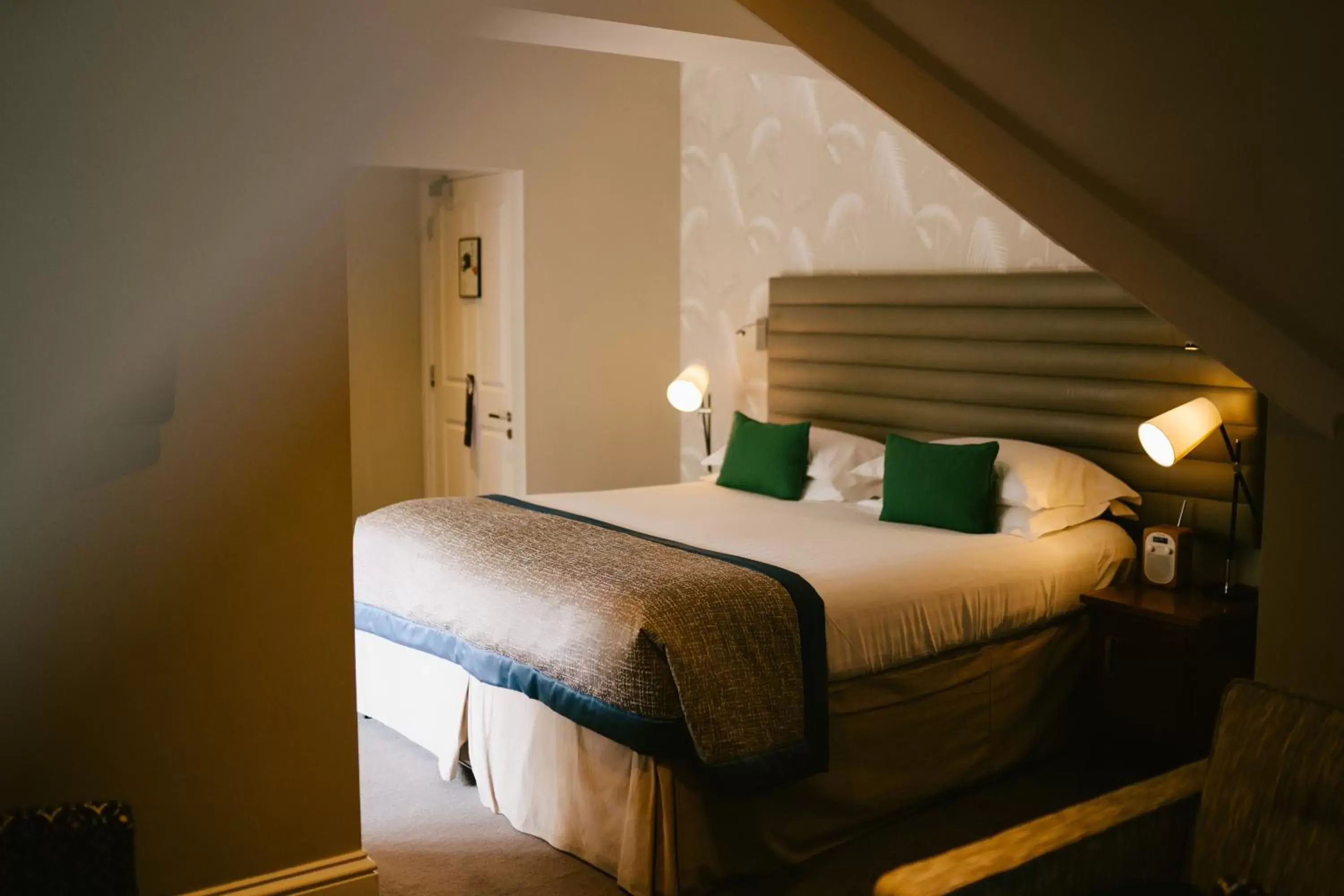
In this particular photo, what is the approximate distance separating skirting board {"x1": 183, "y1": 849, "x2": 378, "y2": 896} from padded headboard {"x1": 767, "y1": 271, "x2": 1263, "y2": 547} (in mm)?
2741

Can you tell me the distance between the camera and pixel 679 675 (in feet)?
9.71

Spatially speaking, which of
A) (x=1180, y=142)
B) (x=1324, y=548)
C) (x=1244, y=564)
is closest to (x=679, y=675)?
(x=1324, y=548)

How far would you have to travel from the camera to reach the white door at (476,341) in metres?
5.91

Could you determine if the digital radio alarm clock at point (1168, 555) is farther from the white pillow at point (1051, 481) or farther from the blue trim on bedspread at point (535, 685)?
the blue trim on bedspread at point (535, 685)

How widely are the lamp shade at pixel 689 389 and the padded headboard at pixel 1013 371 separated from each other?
312mm

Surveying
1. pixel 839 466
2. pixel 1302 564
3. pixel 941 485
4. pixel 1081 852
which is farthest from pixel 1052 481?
pixel 1081 852

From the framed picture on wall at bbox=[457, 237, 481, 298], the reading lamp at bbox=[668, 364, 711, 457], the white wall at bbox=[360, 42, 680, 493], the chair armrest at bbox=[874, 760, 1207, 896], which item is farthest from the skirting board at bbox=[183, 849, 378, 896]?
the framed picture on wall at bbox=[457, 237, 481, 298]

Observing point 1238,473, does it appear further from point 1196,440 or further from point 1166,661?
point 1166,661

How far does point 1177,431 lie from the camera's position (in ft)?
12.0

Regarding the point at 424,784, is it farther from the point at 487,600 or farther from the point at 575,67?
the point at 575,67

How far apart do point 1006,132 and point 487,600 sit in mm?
2066

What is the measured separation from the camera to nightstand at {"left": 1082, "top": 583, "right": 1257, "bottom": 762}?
3.54 m

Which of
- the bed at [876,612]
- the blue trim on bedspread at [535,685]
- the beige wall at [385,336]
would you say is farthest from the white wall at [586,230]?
the blue trim on bedspread at [535,685]

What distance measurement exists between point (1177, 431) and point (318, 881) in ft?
8.67
